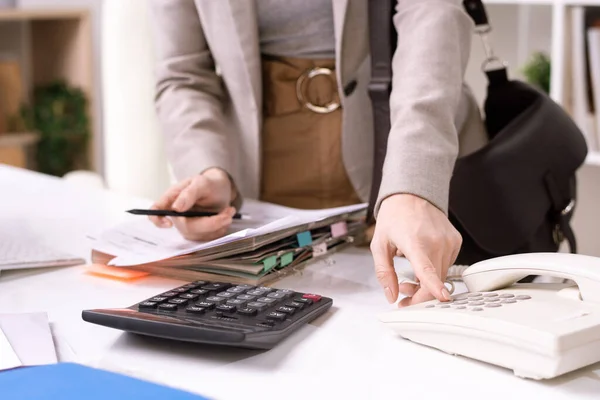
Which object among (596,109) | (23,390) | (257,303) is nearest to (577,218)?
(596,109)

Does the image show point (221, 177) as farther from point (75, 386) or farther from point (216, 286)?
point (75, 386)

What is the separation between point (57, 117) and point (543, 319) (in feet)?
9.62

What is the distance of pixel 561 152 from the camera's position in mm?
1218

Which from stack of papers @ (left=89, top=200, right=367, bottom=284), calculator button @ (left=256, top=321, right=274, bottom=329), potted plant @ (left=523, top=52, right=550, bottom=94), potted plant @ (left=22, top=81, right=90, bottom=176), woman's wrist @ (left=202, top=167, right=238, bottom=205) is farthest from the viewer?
potted plant @ (left=22, top=81, right=90, bottom=176)

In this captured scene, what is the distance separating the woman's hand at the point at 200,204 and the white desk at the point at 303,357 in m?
0.10

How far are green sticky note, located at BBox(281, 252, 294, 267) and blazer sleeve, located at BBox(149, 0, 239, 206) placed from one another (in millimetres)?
231

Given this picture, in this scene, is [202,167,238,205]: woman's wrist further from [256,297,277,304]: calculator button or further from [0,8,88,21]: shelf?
[0,8,88,21]: shelf

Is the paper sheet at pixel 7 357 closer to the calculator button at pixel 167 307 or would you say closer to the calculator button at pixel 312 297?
the calculator button at pixel 167 307

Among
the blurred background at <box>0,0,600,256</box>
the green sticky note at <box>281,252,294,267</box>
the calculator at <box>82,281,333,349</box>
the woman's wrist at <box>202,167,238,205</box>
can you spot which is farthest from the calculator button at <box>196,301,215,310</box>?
the blurred background at <box>0,0,600,256</box>

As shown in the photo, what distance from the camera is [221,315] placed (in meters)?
0.78

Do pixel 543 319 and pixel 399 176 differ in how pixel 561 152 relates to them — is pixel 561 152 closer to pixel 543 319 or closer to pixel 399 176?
pixel 399 176

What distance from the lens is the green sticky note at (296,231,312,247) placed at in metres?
1.04

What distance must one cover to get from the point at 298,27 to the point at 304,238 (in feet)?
1.23

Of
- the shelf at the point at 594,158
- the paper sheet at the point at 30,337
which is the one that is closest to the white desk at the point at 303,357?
the paper sheet at the point at 30,337
